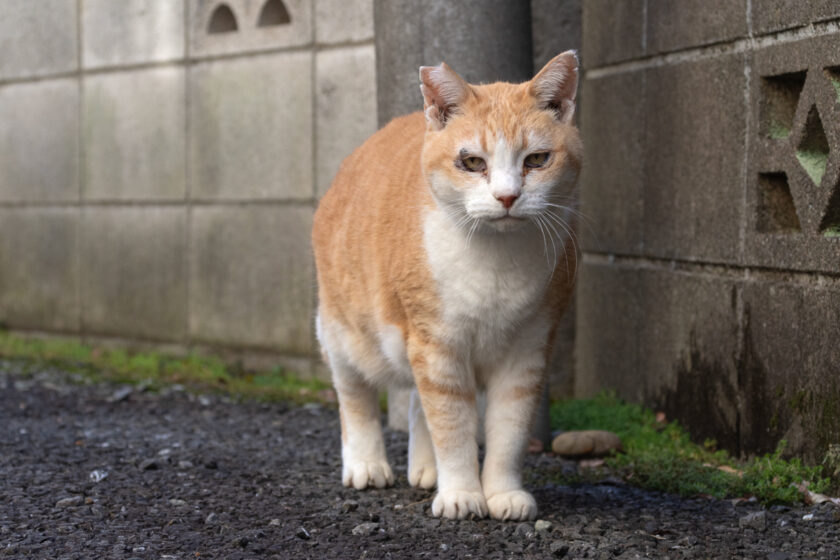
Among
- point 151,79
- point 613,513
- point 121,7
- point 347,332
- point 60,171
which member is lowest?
point 613,513

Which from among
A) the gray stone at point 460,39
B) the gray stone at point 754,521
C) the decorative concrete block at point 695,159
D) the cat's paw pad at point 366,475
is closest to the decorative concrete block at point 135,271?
the gray stone at point 460,39

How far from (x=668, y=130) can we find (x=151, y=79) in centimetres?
357

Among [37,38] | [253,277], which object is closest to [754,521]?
[253,277]

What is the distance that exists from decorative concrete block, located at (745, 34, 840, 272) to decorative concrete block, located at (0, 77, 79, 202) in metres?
4.89

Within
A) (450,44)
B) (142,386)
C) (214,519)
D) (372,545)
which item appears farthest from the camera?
(142,386)

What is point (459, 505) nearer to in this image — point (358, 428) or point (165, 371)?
point (358, 428)

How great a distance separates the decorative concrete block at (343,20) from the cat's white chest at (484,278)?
101 inches

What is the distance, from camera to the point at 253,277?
6348 millimetres

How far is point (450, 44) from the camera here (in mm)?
4516

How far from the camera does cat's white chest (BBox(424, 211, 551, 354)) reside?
3377mm

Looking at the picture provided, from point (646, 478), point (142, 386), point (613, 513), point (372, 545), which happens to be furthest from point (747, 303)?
point (142, 386)

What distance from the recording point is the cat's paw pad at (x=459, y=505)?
136 inches

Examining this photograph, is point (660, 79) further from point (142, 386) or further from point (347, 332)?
point (142, 386)

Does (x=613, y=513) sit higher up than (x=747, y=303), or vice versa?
(x=747, y=303)
